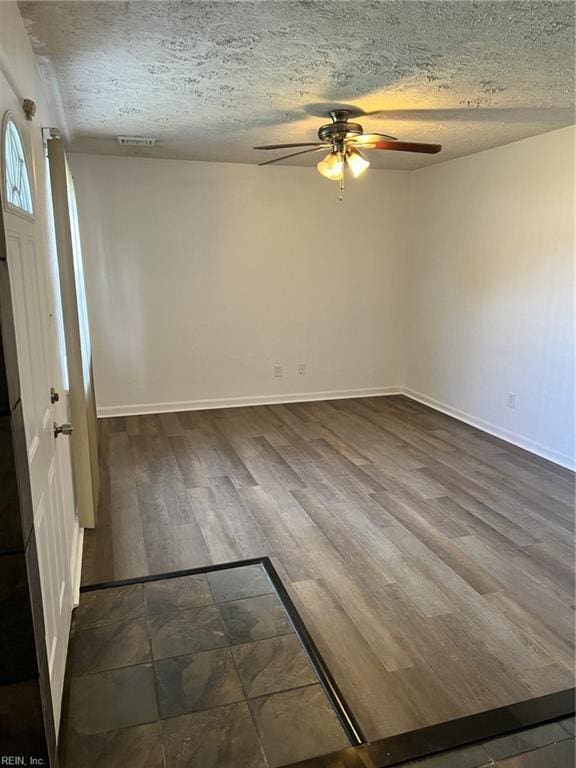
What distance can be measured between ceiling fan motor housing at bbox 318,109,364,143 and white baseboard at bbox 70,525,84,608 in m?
2.75

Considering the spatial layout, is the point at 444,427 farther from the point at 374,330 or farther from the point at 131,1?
the point at 131,1

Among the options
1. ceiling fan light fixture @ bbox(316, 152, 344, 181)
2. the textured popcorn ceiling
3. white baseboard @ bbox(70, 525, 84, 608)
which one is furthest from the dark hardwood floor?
the textured popcorn ceiling

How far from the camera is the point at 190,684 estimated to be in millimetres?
1901

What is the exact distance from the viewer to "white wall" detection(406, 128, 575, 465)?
12.8 ft

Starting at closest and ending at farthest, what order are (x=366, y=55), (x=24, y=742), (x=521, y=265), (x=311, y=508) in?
(x=24, y=742) → (x=366, y=55) → (x=311, y=508) → (x=521, y=265)

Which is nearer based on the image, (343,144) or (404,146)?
(404,146)

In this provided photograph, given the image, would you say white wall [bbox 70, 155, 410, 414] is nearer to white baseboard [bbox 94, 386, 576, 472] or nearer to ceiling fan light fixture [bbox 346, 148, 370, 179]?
white baseboard [bbox 94, 386, 576, 472]

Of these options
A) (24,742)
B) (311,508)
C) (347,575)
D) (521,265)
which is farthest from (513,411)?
(24,742)

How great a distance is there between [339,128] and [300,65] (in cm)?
84

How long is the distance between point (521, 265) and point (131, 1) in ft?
11.4

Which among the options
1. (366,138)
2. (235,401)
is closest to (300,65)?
(366,138)

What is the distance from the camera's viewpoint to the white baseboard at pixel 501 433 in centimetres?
399

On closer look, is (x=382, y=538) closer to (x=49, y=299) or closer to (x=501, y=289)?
(x=49, y=299)

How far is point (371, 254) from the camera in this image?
5.60 metres
